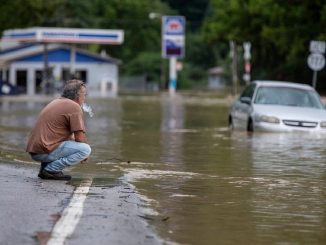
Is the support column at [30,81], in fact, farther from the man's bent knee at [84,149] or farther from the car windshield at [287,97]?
the man's bent knee at [84,149]

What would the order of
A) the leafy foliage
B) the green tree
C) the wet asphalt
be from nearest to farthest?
the wet asphalt, the green tree, the leafy foliage

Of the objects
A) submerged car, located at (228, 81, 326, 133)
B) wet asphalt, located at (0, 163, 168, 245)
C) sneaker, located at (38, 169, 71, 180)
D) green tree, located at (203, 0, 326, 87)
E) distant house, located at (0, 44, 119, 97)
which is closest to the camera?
wet asphalt, located at (0, 163, 168, 245)

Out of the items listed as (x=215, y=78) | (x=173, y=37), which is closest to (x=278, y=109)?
(x=173, y=37)

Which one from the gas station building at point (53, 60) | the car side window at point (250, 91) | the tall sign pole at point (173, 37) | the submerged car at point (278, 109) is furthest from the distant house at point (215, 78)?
the submerged car at point (278, 109)

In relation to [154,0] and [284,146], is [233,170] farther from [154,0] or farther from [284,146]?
[154,0]

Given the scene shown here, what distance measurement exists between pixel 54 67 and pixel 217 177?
207 feet

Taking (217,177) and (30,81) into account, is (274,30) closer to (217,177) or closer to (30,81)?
(30,81)

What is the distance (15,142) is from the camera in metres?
18.2

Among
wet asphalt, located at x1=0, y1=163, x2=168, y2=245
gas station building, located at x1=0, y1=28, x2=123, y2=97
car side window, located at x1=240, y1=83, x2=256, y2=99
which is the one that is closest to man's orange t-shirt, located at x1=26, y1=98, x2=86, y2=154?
wet asphalt, located at x1=0, y1=163, x2=168, y2=245

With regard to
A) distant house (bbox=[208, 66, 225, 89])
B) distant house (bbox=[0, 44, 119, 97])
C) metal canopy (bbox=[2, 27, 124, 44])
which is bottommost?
distant house (bbox=[208, 66, 225, 89])

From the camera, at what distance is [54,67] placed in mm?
74688

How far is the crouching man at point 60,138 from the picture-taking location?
11250 millimetres

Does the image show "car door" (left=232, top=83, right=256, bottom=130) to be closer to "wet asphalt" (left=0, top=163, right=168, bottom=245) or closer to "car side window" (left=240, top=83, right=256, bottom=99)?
"car side window" (left=240, top=83, right=256, bottom=99)

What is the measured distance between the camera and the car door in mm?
21188
